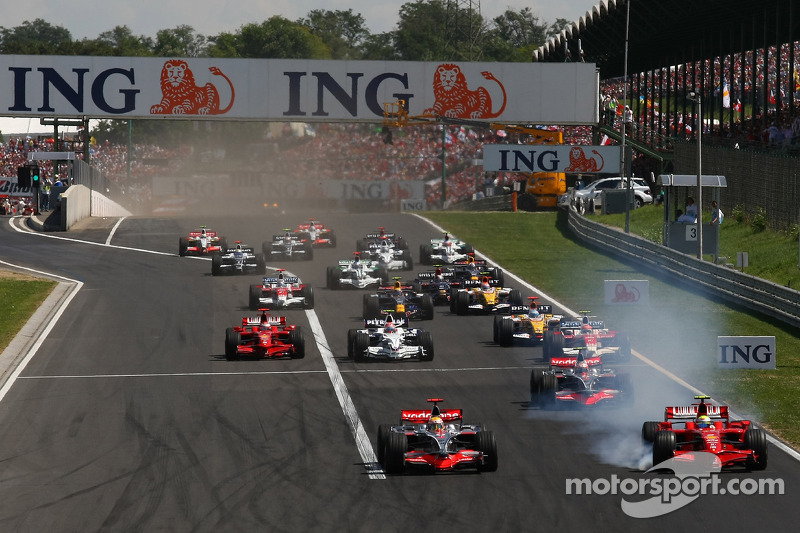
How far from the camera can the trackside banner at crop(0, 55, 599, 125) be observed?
66.8 meters

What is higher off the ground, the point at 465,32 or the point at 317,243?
the point at 465,32

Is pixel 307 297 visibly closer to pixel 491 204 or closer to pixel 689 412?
pixel 689 412

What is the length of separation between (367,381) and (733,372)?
7.46 m

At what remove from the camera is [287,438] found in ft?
66.7

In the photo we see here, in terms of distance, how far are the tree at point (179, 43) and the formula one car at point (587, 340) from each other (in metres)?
137

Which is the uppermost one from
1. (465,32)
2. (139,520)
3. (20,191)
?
(465,32)

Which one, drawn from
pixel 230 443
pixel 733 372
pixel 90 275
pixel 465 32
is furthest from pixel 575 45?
pixel 465 32

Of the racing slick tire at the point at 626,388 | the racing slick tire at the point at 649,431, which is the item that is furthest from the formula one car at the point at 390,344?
the racing slick tire at the point at 649,431

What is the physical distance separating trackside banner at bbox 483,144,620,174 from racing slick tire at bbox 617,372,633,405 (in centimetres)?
4538

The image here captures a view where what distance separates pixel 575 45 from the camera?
79750 millimetres

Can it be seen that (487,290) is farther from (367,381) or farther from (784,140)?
(784,140)

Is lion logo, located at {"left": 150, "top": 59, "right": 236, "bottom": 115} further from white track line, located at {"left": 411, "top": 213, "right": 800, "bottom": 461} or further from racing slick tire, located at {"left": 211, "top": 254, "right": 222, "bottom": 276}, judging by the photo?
racing slick tire, located at {"left": 211, "top": 254, "right": 222, "bottom": 276}

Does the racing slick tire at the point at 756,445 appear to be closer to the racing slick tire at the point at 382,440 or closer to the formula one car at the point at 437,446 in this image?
the formula one car at the point at 437,446

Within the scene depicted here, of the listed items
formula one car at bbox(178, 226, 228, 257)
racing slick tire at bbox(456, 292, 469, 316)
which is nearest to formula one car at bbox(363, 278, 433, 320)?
racing slick tire at bbox(456, 292, 469, 316)
